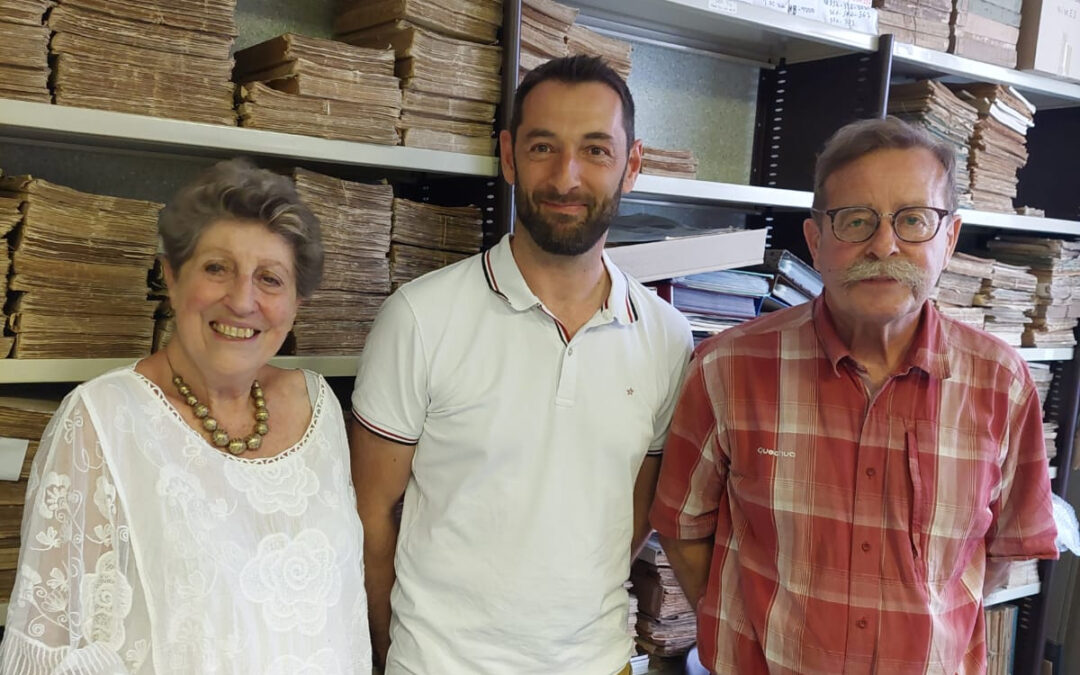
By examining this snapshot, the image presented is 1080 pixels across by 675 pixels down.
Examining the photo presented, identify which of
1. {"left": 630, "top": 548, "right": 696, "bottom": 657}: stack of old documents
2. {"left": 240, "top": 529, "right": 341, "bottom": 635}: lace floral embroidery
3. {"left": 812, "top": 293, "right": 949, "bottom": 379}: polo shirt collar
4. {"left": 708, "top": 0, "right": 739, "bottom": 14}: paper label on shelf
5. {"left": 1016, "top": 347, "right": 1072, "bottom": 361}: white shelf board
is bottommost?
{"left": 630, "top": 548, "right": 696, "bottom": 657}: stack of old documents

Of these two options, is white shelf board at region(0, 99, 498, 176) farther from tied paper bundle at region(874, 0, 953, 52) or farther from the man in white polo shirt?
tied paper bundle at region(874, 0, 953, 52)

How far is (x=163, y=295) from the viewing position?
1.46 m

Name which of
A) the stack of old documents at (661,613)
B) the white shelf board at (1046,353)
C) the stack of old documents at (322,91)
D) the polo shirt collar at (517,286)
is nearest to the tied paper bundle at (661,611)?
the stack of old documents at (661,613)

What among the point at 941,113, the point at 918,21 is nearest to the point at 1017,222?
the point at 941,113

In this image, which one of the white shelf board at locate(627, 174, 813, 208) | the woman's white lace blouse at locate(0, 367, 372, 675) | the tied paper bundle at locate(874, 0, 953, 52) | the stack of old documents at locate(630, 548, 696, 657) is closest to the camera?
the woman's white lace blouse at locate(0, 367, 372, 675)

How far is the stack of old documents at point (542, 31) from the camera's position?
163 centimetres

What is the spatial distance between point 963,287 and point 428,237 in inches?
61.9

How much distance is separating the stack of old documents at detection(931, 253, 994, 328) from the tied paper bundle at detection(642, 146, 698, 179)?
0.89m

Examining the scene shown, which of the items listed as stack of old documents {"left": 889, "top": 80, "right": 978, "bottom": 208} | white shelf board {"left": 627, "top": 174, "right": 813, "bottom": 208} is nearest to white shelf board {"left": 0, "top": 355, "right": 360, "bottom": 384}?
white shelf board {"left": 627, "top": 174, "right": 813, "bottom": 208}

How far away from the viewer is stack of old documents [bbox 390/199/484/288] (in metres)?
1.62

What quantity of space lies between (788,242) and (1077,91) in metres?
0.95

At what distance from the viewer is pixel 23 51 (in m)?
1.21

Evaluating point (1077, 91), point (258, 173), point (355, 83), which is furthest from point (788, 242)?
point (258, 173)

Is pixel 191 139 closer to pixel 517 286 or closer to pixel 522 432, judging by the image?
pixel 517 286
